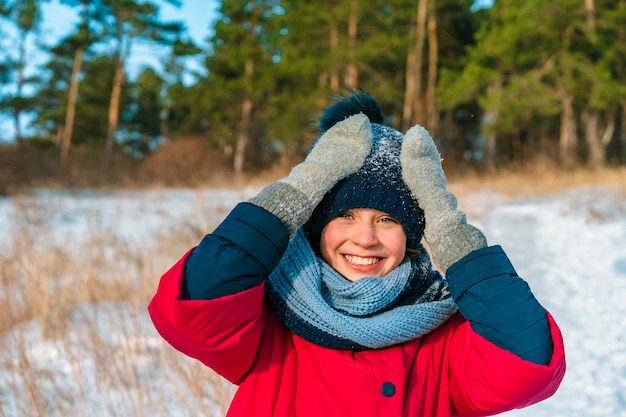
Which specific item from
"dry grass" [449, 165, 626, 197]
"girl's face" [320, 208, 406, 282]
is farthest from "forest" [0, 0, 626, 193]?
"girl's face" [320, 208, 406, 282]

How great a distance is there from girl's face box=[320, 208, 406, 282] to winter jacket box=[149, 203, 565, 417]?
0.20 m

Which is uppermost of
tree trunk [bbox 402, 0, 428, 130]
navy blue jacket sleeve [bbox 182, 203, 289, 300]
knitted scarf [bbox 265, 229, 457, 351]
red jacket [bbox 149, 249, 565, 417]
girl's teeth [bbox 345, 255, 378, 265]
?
tree trunk [bbox 402, 0, 428, 130]

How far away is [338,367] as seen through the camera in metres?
1.28

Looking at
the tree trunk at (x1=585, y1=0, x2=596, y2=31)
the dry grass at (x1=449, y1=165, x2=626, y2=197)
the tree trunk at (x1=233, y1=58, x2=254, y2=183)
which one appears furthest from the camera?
the tree trunk at (x1=233, y1=58, x2=254, y2=183)

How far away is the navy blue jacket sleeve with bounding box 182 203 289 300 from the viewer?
3.67 ft

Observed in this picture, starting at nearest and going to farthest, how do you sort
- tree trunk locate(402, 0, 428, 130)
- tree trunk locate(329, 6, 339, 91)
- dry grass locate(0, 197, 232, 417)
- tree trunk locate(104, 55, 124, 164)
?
dry grass locate(0, 197, 232, 417), tree trunk locate(329, 6, 339, 91), tree trunk locate(402, 0, 428, 130), tree trunk locate(104, 55, 124, 164)

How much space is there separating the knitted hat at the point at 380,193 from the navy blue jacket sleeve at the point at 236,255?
9.4 inches

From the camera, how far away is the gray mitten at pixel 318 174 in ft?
3.97

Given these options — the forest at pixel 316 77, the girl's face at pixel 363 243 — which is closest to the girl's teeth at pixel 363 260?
the girl's face at pixel 363 243

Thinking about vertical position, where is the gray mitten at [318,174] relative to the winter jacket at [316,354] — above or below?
above

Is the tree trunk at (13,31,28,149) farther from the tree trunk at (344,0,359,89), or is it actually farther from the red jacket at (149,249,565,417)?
the red jacket at (149,249,565,417)

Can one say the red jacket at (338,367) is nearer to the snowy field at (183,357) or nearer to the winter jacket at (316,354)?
the winter jacket at (316,354)

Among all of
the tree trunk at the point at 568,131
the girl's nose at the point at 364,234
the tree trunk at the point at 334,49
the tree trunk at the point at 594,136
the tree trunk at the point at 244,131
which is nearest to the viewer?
the girl's nose at the point at 364,234

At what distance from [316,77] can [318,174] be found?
20.1 metres
